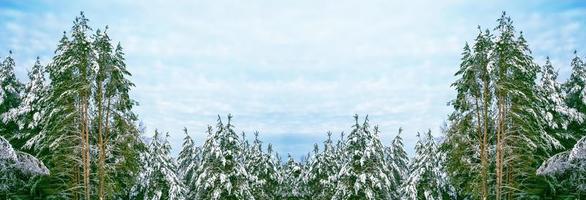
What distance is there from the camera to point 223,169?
27.4 m

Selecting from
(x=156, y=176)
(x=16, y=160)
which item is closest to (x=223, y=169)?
(x=156, y=176)

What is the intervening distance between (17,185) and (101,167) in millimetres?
3075

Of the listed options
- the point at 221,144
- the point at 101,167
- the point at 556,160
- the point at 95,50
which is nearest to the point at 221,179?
the point at 221,144

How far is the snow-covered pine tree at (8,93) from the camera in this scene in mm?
27172

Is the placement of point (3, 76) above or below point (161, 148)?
above

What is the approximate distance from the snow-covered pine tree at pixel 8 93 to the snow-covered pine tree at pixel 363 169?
1397 centimetres

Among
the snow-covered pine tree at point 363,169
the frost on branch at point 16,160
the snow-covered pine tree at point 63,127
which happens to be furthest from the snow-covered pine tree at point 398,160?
the frost on branch at point 16,160

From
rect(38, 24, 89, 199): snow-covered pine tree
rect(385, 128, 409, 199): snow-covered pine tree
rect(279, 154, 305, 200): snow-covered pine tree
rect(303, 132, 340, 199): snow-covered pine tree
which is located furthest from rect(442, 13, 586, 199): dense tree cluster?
rect(38, 24, 89, 199): snow-covered pine tree

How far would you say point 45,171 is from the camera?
1681 centimetres

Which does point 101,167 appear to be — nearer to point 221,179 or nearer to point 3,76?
point 221,179

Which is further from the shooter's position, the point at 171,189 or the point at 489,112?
the point at 171,189

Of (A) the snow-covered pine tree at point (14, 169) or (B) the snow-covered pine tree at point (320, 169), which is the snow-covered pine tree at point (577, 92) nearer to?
(B) the snow-covered pine tree at point (320, 169)

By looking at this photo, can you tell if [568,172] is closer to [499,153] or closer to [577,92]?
[499,153]

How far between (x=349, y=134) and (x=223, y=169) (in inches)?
223
